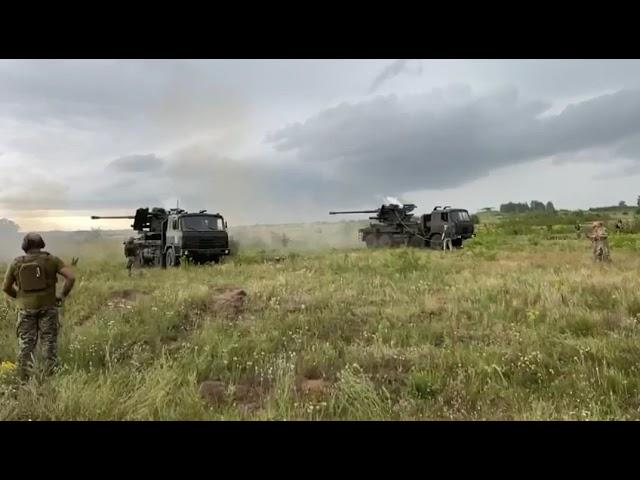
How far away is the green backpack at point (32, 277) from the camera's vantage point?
226 inches

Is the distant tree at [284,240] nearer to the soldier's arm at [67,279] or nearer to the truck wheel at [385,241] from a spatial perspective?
the truck wheel at [385,241]

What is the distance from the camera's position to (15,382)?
540 centimetres

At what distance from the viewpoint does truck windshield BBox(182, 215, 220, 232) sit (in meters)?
19.6

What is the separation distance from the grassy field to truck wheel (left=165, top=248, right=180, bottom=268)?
7.60 m

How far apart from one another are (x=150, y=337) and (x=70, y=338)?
1039mm

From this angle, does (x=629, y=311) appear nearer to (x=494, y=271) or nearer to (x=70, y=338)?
(x=494, y=271)

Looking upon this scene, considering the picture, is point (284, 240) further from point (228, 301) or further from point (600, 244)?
Result: point (228, 301)

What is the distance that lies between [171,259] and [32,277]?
559 inches

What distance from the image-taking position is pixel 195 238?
1930cm

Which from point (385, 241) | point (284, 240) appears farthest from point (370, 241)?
point (284, 240)

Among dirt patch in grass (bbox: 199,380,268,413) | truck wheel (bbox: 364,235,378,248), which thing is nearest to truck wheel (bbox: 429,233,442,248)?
truck wheel (bbox: 364,235,378,248)

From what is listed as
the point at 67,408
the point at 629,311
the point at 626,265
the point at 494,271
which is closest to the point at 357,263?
the point at 494,271

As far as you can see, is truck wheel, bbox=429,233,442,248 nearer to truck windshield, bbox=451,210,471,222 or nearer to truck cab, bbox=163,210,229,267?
truck windshield, bbox=451,210,471,222
